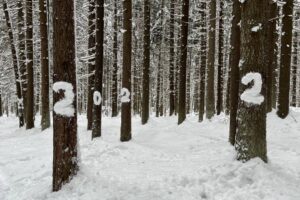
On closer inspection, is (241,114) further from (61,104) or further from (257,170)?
(61,104)

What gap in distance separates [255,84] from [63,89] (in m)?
3.64

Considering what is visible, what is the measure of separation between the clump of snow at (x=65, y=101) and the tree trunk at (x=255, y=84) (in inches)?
131

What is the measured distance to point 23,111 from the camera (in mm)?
22656

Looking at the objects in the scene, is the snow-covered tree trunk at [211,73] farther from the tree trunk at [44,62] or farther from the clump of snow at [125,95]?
the tree trunk at [44,62]

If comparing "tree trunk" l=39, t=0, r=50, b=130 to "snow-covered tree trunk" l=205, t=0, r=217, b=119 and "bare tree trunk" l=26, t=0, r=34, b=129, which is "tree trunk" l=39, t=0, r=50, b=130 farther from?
"snow-covered tree trunk" l=205, t=0, r=217, b=119

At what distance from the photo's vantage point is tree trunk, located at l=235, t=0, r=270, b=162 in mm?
6930

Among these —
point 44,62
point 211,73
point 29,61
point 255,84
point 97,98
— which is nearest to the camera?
point 255,84

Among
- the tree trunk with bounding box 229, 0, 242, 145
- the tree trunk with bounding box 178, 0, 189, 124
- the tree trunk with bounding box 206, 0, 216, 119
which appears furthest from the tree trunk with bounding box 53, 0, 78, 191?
the tree trunk with bounding box 206, 0, 216, 119

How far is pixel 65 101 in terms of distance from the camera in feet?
22.5

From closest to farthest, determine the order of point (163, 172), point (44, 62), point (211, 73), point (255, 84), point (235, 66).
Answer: point (255, 84) < point (163, 172) < point (235, 66) < point (44, 62) < point (211, 73)

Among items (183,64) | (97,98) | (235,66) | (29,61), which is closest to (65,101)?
(235,66)

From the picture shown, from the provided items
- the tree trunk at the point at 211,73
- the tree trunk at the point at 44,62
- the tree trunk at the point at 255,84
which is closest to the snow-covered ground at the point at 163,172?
the tree trunk at the point at 255,84

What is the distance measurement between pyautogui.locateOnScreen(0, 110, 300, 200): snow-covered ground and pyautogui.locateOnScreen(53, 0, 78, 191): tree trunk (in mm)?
347

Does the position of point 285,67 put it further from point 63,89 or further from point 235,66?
point 63,89
